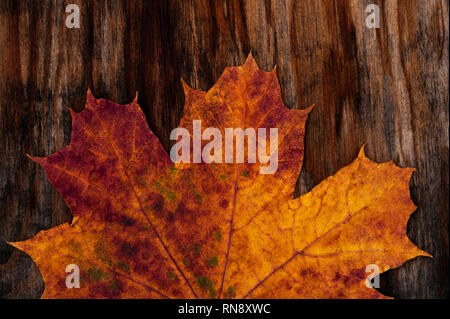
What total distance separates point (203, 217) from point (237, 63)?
0.27 m

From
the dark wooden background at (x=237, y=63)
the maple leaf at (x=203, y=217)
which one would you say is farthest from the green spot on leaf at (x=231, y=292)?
the dark wooden background at (x=237, y=63)

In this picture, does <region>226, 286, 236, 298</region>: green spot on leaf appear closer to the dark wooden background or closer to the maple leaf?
the maple leaf

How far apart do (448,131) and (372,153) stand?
5.4 inches

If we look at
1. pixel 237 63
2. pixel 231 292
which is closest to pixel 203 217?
pixel 231 292

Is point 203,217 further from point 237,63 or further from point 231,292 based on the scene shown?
point 237,63

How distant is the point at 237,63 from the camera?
61cm

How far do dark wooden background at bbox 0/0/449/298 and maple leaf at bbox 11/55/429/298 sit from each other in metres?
0.10

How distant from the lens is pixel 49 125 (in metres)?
0.60

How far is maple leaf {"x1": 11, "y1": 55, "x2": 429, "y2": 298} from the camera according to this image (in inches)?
19.4

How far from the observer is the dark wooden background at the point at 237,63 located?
601mm

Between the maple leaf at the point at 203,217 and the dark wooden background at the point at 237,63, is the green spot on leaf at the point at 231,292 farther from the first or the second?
the dark wooden background at the point at 237,63

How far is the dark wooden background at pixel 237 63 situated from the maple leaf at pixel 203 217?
10cm
